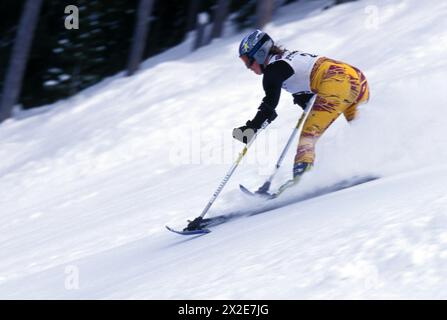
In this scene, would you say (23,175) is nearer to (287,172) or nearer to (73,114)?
(73,114)

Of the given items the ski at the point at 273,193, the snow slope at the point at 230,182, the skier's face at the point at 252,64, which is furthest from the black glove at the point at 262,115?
the snow slope at the point at 230,182

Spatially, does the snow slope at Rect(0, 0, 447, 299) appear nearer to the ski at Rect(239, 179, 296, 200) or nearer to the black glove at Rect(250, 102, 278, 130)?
the ski at Rect(239, 179, 296, 200)

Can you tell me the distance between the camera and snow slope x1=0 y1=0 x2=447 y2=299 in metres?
4.53

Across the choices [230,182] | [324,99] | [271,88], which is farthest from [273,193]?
[230,182]

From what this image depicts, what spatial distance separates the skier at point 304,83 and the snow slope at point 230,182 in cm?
45

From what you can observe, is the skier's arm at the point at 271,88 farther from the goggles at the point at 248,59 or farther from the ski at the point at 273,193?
the ski at the point at 273,193

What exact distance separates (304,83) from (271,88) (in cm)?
51

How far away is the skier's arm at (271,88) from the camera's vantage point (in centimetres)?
702

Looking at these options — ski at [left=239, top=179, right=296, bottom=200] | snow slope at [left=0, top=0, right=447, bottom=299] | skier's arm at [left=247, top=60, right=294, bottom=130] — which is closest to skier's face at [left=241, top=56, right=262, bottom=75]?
skier's arm at [left=247, top=60, right=294, bottom=130]

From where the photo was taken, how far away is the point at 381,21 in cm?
1546

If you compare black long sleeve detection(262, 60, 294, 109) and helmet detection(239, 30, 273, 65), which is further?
helmet detection(239, 30, 273, 65)

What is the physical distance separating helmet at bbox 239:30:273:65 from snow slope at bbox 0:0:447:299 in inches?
49.1

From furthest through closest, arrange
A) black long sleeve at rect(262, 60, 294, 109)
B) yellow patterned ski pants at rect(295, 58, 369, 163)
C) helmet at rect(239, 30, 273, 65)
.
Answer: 1. yellow patterned ski pants at rect(295, 58, 369, 163)
2. helmet at rect(239, 30, 273, 65)
3. black long sleeve at rect(262, 60, 294, 109)

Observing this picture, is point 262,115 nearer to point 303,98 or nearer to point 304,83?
point 304,83
